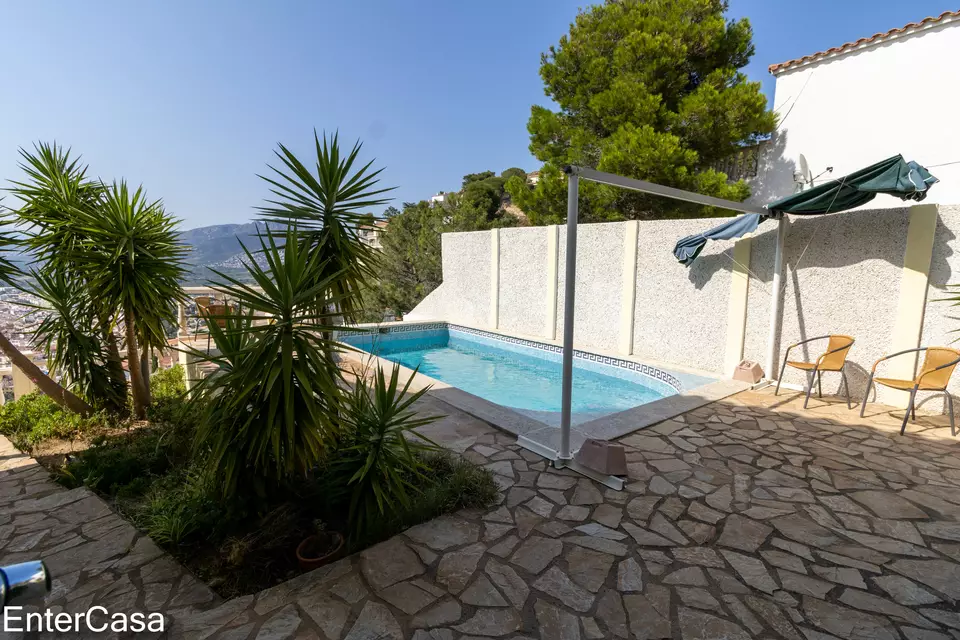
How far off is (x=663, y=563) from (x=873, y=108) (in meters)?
10.7

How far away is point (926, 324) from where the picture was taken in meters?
5.49

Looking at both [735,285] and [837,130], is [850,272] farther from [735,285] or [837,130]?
[837,130]

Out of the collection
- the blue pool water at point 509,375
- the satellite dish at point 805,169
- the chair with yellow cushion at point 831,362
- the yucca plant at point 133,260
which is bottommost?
the blue pool water at point 509,375

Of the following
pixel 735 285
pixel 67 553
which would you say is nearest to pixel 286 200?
pixel 67 553

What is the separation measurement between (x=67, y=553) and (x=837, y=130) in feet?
44.3

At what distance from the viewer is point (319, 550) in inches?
116

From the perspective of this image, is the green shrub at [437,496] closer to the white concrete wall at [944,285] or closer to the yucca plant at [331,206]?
the yucca plant at [331,206]

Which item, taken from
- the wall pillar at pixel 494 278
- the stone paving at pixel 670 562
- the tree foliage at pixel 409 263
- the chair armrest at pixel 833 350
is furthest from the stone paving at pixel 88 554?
the tree foliage at pixel 409 263

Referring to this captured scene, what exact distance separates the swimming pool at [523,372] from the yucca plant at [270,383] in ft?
8.71

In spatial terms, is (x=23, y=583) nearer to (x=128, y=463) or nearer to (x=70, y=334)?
(x=128, y=463)

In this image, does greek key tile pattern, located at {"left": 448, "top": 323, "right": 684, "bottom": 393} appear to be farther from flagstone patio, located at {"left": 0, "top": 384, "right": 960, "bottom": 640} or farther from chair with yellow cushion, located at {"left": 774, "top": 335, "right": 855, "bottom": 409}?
flagstone patio, located at {"left": 0, "top": 384, "right": 960, "bottom": 640}

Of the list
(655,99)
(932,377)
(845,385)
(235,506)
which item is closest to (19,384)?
(235,506)

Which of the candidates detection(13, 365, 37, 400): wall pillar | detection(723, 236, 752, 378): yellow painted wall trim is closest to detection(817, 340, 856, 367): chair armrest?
detection(723, 236, 752, 378): yellow painted wall trim

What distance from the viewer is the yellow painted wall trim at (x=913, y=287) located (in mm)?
5375
